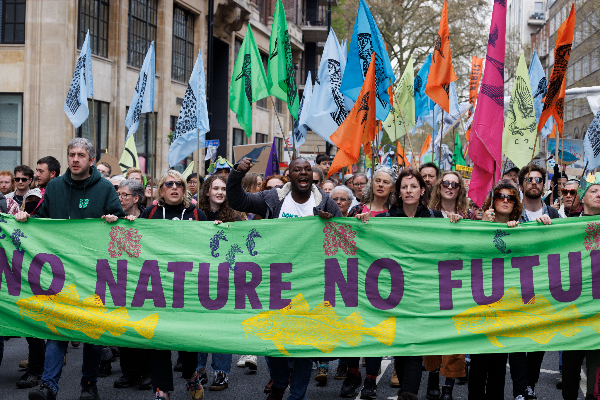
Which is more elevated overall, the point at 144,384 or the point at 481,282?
the point at 481,282

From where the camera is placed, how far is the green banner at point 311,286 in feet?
16.9

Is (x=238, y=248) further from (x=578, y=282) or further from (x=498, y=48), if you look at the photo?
(x=498, y=48)

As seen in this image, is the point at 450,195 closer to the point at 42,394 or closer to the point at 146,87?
the point at 42,394

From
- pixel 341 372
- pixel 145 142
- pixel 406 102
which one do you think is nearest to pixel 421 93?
pixel 406 102

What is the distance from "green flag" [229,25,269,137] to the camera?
1002 centimetres

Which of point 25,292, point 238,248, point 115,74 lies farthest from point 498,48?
point 115,74

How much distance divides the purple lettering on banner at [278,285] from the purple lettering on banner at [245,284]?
9 cm

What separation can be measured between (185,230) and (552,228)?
9.07ft

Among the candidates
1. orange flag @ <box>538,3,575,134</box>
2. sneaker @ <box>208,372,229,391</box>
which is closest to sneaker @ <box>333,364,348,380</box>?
sneaker @ <box>208,372,229,391</box>

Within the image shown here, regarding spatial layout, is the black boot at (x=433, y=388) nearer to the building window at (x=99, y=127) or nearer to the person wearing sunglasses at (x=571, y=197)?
the person wearing sunglasses at (x=571, y=197)

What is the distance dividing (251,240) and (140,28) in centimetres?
1726

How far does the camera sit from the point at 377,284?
525 centimetres

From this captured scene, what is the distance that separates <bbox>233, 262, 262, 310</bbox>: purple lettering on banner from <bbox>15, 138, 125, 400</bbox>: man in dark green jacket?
1.13 meters

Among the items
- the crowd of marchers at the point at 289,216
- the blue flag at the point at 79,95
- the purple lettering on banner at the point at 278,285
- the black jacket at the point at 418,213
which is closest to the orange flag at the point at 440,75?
the crowd of marchers at the point at 289,216
